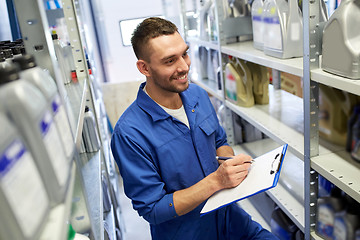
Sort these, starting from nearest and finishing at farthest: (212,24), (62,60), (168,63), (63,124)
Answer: (63,124) → (168,63) → (62,60) → (212,24)

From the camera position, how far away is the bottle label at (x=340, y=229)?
154cm

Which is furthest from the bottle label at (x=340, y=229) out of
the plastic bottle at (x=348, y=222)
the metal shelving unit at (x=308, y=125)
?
the metal shelving unit at (x=308, y=125)

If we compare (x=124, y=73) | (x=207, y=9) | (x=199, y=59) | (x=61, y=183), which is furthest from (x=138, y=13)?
(x=61, y=183)

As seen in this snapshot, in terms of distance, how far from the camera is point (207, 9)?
2959 mm

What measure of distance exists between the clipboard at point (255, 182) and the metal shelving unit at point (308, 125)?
0.26 meters

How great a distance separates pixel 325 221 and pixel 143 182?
3.07 feet

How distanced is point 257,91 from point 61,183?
7.16 feet

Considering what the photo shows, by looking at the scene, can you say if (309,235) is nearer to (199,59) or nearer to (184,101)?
(184,101)

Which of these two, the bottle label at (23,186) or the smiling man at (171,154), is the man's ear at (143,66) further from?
the bottle label at (23,186)

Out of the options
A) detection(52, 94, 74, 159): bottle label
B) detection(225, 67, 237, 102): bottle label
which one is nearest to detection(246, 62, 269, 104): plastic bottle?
detection(225, 67, 237, 102): bottle label

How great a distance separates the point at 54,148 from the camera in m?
0.58

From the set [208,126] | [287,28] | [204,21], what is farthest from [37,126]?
[204,21]

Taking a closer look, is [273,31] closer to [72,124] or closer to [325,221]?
[325,221]

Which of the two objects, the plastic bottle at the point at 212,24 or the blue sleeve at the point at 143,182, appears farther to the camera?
the plastic bottle at the point at 212,24
